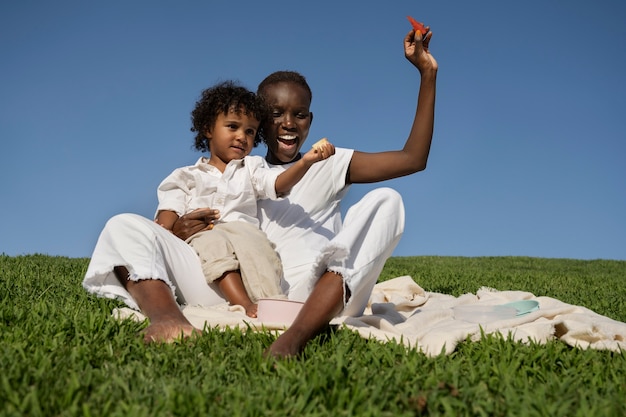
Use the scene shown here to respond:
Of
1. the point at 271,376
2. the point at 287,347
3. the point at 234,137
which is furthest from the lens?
the point at 234,137

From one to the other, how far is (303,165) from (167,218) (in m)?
1.16

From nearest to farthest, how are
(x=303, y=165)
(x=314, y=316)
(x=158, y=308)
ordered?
(x=314, y=316) → (x=158, y=308) → (x=303, y=165)

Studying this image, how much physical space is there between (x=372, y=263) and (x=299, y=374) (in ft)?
3.08

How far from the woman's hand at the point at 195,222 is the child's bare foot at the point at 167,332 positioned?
108 cm

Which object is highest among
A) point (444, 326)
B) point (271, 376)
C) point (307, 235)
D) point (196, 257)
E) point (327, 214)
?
point (327, 214)

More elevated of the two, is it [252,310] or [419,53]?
[419,53]

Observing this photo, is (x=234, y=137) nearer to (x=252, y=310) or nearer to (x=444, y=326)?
(x=252, y=310)

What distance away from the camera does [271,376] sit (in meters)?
2.52

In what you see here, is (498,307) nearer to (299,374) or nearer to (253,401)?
(299,374)

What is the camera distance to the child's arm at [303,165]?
12.1ft

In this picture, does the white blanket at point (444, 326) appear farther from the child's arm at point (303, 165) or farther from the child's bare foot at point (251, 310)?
the child's arm at point (303, 165)

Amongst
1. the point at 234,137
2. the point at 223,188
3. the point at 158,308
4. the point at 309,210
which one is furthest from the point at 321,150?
the point at 158,308

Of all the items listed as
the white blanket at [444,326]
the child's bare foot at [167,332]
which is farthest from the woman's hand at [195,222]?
the child's bare foot at [167,332]

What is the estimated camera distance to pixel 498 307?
15.4ft
